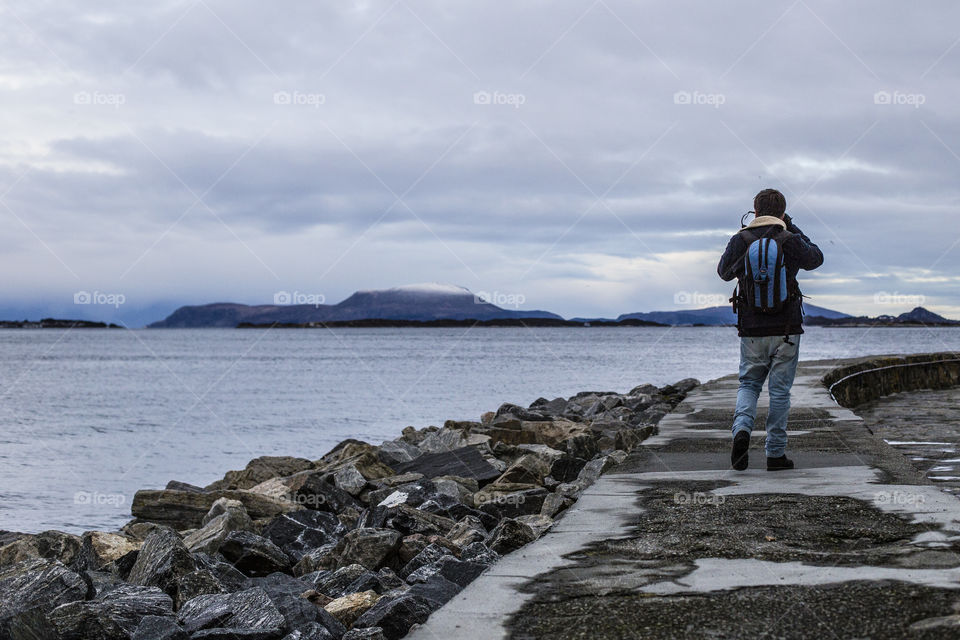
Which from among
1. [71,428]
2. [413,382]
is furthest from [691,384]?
[413,382]

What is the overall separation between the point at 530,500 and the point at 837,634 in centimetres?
517

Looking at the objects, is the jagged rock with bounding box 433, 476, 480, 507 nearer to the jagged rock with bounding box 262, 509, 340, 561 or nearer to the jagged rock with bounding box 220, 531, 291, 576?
the jagged rock with bounding box 262, 509, 340, 561

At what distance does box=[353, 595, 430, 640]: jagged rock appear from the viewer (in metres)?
3.26

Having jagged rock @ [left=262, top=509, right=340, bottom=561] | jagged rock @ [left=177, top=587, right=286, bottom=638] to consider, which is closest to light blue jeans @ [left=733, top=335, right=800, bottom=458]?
jagged rock @ [left=177, top=587, right=286, bottom=638]

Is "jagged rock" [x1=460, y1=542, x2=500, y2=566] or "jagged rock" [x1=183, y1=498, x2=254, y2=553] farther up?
"jagged rock" [x1=460, y1=542, x2=500, y2=566]

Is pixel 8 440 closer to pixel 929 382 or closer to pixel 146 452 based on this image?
pixel 146 452

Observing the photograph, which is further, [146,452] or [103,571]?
[146,452]

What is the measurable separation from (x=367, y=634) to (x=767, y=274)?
3.13m

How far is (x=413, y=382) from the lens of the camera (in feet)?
145

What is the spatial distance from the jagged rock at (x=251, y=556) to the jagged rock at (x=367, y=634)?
2.71 metres

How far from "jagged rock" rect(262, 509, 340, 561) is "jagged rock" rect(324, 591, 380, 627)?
2.47m

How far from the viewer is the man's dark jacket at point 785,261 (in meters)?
5.00

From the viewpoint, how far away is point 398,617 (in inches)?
129

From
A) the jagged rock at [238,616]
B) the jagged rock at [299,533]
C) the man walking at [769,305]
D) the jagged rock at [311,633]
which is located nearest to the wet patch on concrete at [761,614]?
the jagged rock at [311,633]
